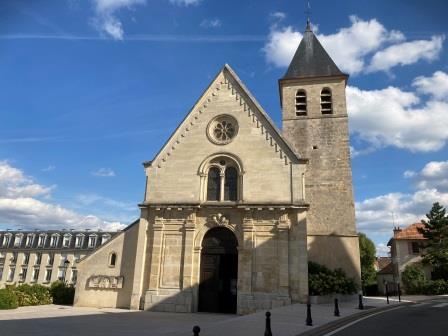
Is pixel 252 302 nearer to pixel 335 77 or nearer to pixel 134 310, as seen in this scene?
pixel 134 310

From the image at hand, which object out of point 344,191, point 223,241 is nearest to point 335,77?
point 344,191

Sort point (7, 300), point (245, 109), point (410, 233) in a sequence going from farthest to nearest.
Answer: point (410, 233), point (245, 109), point (7, 300)

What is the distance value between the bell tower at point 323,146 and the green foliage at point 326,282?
2721 millimetres

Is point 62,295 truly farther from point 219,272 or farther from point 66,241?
point 66,241

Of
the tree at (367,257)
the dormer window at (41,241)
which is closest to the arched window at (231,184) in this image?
the tree at (367,257)

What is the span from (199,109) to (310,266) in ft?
34.3

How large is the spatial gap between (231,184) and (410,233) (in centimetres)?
3040

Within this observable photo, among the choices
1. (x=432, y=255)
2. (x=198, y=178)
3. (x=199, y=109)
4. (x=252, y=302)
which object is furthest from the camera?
(x=432, y=255)

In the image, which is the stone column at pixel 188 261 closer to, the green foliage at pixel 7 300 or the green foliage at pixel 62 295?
the green foliage at pixel 62 295

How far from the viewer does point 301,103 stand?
26891 mm

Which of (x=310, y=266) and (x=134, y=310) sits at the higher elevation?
(x=310, y=266)

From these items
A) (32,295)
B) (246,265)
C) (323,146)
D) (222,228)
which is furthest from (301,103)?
(32,295)

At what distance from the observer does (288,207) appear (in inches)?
709

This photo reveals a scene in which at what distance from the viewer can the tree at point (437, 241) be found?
33.5 m
